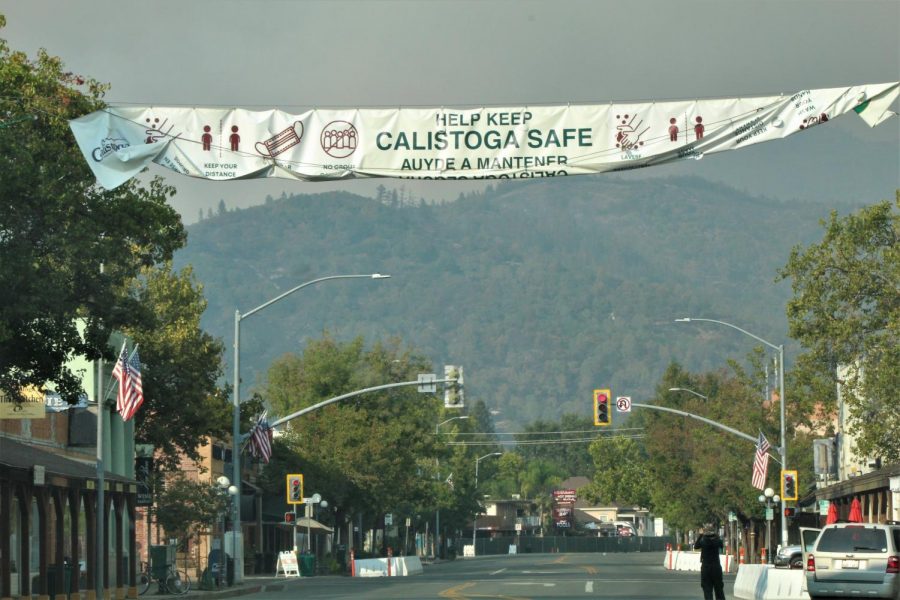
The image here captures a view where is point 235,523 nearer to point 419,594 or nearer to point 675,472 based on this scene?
point 419,594

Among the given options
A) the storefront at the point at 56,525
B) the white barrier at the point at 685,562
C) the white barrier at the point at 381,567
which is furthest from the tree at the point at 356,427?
the storefront at the point at 56,525

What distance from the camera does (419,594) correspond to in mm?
41969

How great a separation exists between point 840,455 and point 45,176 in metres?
61.4

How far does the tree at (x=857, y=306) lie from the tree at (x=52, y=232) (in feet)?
78.3

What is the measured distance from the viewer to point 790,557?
52.4 meters

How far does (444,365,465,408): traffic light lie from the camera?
52281mm

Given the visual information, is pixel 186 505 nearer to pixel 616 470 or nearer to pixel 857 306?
pixel 857 306

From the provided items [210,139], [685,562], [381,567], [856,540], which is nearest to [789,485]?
[685,562]

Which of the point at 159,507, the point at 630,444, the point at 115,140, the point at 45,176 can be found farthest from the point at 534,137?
the point at 630,444

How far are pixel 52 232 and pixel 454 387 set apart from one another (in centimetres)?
2892

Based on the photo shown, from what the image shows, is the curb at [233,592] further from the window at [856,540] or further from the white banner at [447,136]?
the white banner at [447,136]

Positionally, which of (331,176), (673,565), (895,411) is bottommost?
(673,565)

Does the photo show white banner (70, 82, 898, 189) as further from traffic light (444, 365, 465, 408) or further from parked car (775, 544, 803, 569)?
parked car (775, 544, 803, 569)

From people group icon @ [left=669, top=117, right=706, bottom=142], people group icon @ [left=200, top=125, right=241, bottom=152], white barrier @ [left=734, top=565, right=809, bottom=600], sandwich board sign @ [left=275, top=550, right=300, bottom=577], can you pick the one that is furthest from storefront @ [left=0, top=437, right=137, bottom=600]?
sandwich board sign @ [left=275, top=550, right=300, bottom=577]
